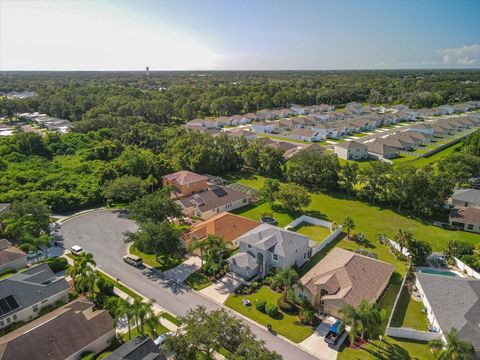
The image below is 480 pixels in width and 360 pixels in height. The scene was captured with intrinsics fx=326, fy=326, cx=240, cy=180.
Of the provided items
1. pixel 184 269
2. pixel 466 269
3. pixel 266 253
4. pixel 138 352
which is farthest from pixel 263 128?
pixel 138 352

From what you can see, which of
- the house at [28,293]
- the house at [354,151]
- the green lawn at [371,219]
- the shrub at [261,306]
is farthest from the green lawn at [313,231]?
the house at [354,151]

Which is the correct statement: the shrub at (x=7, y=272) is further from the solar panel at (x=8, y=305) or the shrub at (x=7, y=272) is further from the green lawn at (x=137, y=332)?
the green lawn at (x=137, y=332)

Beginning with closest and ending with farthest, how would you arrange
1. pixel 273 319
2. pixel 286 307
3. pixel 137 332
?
pixel 137 332 < pixel 273 319 < pixel 286 307

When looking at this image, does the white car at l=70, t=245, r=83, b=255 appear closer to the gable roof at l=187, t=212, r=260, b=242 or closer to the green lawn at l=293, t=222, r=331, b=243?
the gable roof at l=187, t=212, r=260, b=242

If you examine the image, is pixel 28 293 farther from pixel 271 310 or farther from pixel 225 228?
pixel 271 310

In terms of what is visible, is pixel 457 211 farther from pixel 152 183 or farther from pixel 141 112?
pixel 141 112

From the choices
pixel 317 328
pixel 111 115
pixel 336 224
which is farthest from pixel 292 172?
pixel 111 115
